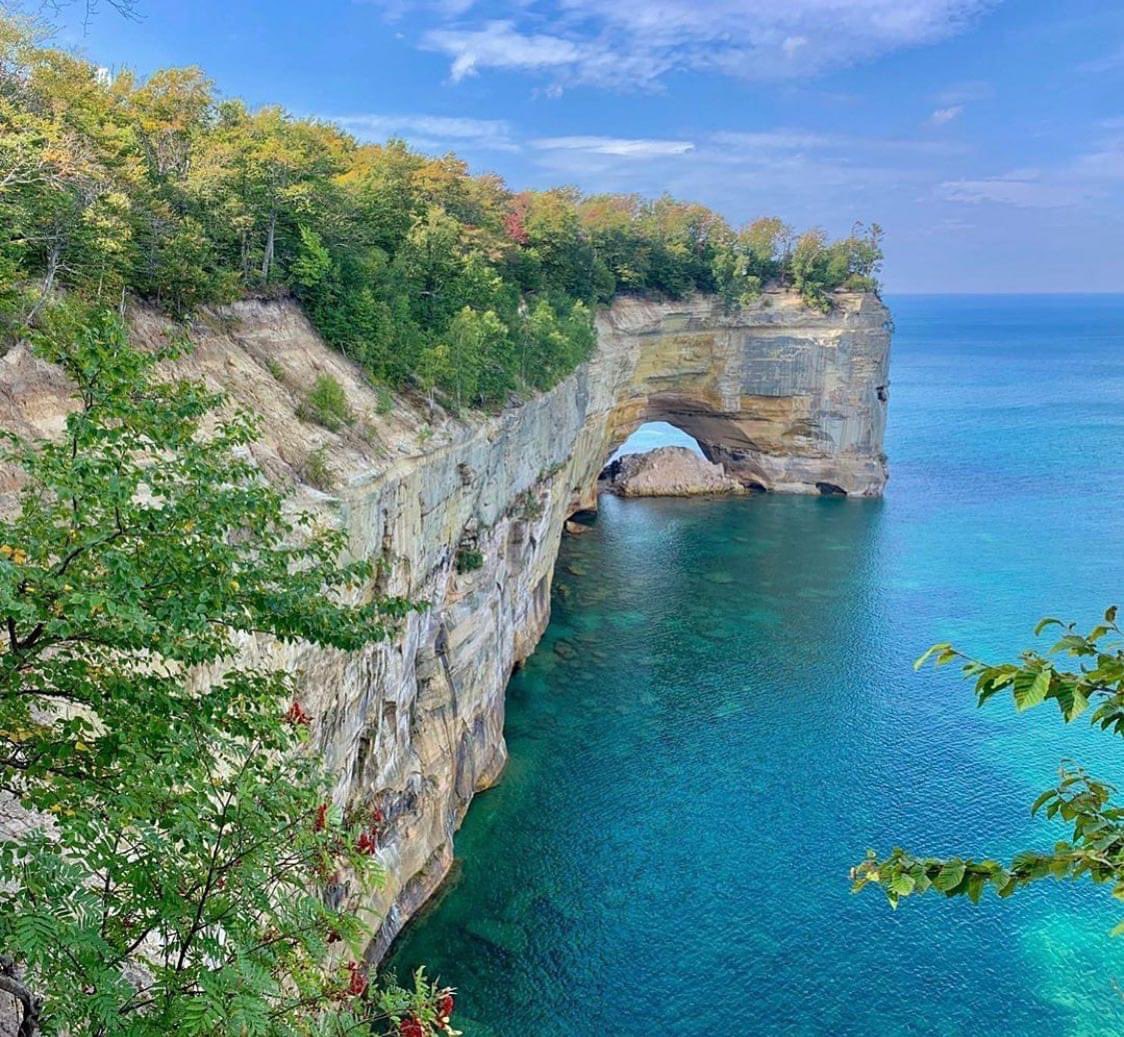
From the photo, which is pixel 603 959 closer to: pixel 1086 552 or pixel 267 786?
pixel 267 786

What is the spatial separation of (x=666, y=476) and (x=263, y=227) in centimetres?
3576

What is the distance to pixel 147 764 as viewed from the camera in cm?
472

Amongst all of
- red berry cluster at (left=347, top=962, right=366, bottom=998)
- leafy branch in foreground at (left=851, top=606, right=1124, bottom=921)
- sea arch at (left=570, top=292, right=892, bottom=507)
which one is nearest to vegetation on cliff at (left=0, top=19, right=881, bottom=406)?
red berry cluster at (left=347, top=962, right=366, bottom=998)

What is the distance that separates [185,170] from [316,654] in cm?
1384

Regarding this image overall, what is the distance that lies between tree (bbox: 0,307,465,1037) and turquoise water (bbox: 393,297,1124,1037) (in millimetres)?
7950

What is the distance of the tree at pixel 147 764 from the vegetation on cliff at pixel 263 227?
1.65 m

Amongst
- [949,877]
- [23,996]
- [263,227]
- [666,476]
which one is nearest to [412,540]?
[263,227]

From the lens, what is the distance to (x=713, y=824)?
2075 cm

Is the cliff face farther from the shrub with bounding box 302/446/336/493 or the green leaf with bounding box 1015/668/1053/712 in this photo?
the green leaf with bounding box 1015/668/1053/712

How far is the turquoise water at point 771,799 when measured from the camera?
51.8ft

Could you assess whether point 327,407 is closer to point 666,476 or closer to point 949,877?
point 949,877

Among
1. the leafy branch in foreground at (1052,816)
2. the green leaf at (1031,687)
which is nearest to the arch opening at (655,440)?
the leafy branch in foreground at (1052,816)

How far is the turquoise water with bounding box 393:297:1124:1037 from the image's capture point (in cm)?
1578

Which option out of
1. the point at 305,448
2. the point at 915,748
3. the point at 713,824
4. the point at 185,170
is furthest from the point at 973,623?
the point at 185,170
